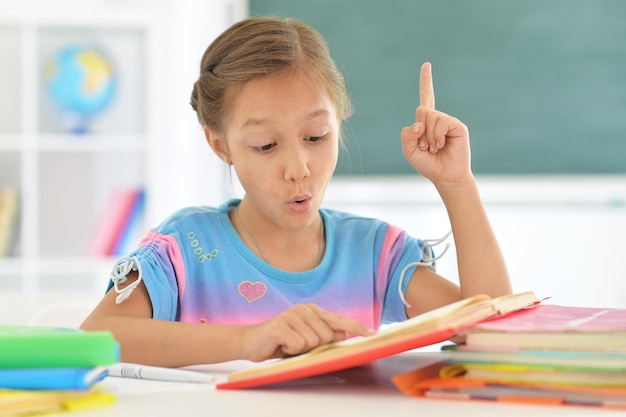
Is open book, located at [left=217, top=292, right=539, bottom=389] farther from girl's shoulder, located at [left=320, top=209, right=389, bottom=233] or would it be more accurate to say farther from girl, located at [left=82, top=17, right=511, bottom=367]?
girl's shoulder, located at [left=320, top=209, right=389, bottom=233]

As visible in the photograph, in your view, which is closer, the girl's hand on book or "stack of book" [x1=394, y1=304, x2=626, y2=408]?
"stack of book" [x1=394, y1=304, x2=626, y2=408]

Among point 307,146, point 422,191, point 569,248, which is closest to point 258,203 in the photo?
point 307,146

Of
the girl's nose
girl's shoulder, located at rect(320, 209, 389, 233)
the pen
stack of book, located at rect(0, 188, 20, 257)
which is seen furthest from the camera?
stack of book, located at rect(0, 188, 20, 257)

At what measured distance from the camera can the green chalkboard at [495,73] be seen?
4.05 metres

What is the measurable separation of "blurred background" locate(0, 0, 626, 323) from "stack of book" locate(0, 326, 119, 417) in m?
3.29

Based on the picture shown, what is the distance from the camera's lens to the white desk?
720mm

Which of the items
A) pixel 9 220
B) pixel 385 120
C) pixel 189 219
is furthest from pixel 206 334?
pixel 9 220

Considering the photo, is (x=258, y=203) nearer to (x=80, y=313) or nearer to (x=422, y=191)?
(x=80, y=313)

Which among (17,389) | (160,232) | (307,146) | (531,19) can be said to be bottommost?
(17,389)

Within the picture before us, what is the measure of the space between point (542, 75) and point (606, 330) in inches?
137

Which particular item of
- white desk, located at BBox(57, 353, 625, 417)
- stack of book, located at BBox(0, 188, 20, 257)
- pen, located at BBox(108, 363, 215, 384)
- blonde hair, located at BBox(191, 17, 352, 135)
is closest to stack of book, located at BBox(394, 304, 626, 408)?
white desk, located at BBox(57, 353, 625, 417)

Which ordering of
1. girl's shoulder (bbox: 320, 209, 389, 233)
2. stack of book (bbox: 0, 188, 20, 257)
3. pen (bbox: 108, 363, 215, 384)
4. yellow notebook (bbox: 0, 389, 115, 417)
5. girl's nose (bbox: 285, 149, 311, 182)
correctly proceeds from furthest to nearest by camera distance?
1. stack of book (bbox: 0, 188, 20, 257)
2. girl's shoulder (bbox: 320, 209, 389, 233)
3. girl's nose (bbox: 285, 149, 311, 182)
4. pen (bbox: 108, 363, 215, 384)
5. yellow notebook (bbox: 0, 389, 115, 417)

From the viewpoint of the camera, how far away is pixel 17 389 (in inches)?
28.7

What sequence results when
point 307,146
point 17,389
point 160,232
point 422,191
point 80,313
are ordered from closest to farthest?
point 17,389, point 307,146, point 160,232, point 80,313, point 422,191
